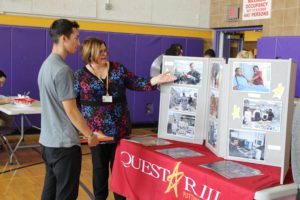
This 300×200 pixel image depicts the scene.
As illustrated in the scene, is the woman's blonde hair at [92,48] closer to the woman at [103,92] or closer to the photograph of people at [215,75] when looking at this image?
the woman at [103,92]

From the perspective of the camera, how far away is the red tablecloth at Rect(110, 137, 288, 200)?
6.11 ft

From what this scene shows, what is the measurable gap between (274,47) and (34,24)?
13.7 ft

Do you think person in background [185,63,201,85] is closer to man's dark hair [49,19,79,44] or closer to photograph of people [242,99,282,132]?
photograph of people [242,99,282,132]

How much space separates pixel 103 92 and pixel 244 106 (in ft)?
3.34

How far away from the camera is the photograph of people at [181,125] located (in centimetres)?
258

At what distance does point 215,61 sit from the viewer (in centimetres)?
238

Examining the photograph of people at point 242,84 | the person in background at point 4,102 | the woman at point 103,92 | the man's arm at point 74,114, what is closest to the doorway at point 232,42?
the person in background at point 4,102

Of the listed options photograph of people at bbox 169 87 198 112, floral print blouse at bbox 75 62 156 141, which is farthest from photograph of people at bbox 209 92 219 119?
floral print blouse at bbox 75 62 156 141

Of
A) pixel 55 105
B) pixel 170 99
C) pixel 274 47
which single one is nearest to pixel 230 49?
pixel 274 47

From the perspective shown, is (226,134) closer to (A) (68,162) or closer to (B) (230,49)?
(A) (68,162)

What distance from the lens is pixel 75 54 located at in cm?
A: 678

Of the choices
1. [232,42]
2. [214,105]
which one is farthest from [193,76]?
[232,42]

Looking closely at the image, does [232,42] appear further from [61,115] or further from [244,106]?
[61,115]

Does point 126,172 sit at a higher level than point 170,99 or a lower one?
lower
